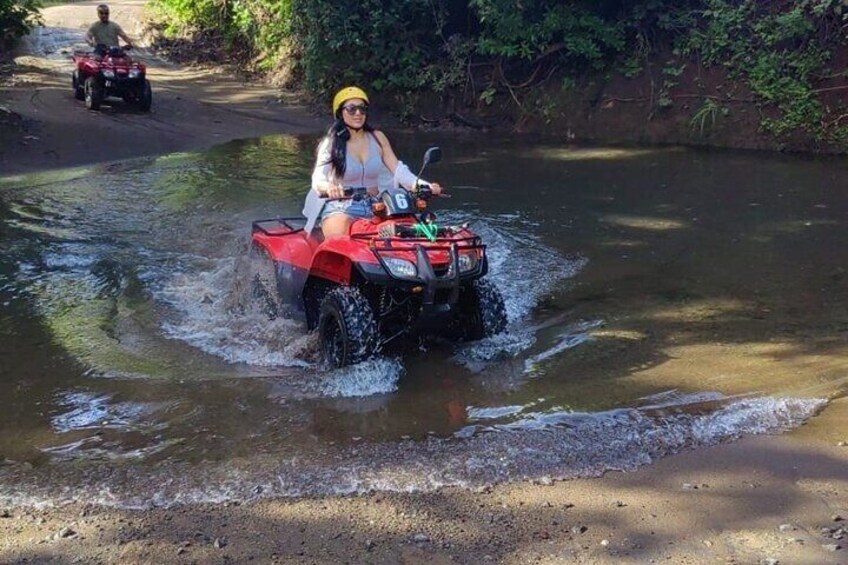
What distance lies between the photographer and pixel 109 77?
1675 centimetres

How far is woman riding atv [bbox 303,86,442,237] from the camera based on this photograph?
6477 mm

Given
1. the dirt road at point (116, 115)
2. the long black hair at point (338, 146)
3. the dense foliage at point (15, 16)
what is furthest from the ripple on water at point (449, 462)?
the dense foliage at point (15, 16)

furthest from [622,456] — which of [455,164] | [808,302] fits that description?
[455,164]

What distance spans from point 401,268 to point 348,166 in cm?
145

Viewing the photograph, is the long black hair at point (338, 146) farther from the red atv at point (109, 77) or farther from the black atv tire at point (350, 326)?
the red atv at point (109, 77)

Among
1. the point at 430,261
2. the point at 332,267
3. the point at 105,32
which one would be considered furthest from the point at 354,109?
the point at 105,32

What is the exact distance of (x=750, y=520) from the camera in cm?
397

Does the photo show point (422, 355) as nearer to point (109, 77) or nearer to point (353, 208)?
point (353, 208)

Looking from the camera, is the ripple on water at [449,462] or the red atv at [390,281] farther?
the red atv at [390,281]

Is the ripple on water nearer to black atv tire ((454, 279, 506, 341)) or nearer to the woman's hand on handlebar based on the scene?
black atv tire ((454, 279, 506, 341))

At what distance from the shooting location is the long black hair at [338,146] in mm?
6680

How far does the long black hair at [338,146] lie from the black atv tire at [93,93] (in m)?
11.6

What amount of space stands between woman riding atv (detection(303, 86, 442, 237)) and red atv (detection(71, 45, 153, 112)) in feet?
37.4

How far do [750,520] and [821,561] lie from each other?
0.41 metres
